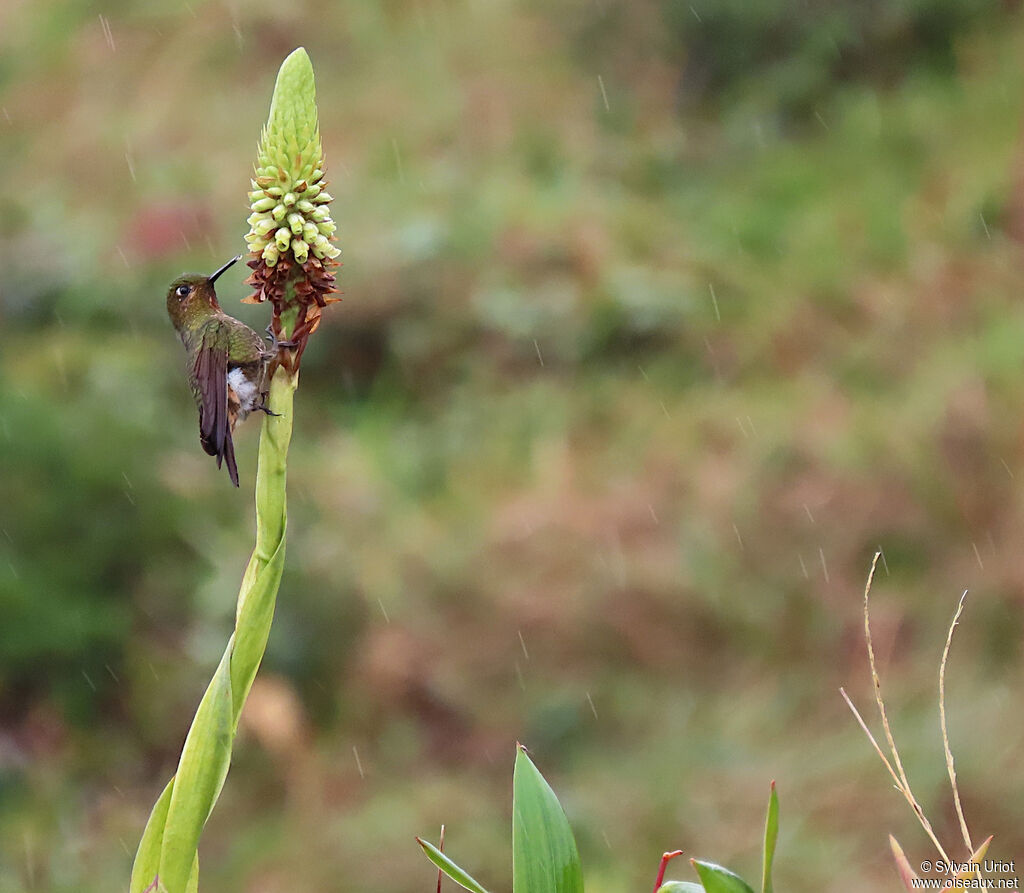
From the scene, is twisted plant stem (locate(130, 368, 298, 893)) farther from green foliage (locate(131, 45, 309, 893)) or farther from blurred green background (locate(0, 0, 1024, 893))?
blurred green background (locate(0, 0, 1024, 893))

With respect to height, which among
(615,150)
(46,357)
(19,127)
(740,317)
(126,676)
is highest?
(19,127)

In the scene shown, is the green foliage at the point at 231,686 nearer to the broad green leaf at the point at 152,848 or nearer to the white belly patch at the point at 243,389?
the broad green leaf at the point at 152,848

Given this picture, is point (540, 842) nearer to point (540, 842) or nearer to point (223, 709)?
point (540, 842)

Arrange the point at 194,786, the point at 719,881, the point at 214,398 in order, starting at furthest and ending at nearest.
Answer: the point at 214,398, the point at 194,786, the point at 719,881

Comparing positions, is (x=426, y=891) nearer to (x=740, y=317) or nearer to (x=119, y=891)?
(x=119, y=891)

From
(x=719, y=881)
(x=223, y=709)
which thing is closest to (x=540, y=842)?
(x=719, y=881)

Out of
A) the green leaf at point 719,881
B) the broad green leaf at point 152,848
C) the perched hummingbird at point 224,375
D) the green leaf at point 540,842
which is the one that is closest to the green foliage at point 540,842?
the green leaf at point 540,842

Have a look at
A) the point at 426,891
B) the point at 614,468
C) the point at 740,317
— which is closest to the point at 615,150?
the point at 740,317
